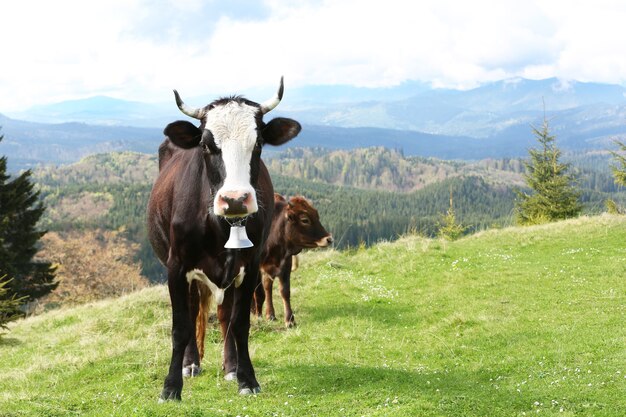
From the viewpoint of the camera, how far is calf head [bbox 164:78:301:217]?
6.33 meters

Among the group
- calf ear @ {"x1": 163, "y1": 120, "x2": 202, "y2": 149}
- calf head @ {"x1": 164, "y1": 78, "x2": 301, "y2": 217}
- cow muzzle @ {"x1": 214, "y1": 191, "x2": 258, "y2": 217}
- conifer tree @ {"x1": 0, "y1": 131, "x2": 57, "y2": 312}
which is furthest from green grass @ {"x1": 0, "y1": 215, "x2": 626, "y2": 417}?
conifer tree @ {"x1": 0, "y1": 131, "x2": 57, "y2": 312}

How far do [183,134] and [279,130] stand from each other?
4.37 feet

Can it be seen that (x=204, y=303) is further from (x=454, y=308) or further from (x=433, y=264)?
(x=433, y=264)

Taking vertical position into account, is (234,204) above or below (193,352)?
above

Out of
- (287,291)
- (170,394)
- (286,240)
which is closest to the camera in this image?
(170,394)

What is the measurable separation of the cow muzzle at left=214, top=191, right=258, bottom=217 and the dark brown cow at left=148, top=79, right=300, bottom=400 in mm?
11

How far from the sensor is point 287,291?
1402cm

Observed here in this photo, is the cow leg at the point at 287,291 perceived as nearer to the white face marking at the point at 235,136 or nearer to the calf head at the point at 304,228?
the calf head at the point at 304,228

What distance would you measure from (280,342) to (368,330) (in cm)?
201

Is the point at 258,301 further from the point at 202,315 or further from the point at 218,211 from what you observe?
the point at 218,211

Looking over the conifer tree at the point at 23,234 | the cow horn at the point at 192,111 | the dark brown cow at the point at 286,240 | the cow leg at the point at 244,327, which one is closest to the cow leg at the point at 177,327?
the cow leg at the point at 244,327

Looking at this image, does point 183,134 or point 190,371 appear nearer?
point 183,134

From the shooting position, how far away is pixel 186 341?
7.71 m

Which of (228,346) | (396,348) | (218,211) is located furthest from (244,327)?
(396,348)
